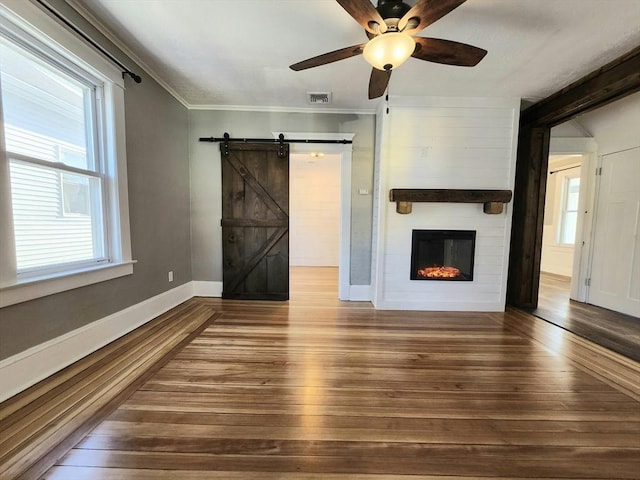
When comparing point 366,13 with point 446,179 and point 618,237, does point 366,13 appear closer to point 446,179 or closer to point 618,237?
point 446,179

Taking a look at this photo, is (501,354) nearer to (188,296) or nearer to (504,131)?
(504,131)

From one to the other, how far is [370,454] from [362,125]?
3.44 m

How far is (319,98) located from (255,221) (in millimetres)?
1781

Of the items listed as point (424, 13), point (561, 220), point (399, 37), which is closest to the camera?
point (424, 13)

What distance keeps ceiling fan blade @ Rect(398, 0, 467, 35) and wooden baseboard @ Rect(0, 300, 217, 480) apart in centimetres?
282

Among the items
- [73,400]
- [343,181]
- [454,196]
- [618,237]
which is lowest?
[73,400]

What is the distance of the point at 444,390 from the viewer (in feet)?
5.51

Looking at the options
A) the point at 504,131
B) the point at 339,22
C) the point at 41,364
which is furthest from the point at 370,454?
the point at 504,131

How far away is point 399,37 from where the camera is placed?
5.20 feet

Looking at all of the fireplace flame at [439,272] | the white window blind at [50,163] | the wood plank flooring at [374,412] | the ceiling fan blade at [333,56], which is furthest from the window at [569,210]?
the white window blind at [50,163]

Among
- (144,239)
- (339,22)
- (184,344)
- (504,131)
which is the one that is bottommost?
(184,344)

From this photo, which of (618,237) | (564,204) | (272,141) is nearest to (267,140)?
(272,141)

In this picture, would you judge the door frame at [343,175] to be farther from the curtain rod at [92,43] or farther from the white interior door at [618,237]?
the white interior door at [618,237]

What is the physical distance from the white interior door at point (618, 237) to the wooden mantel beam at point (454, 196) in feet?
5.29
